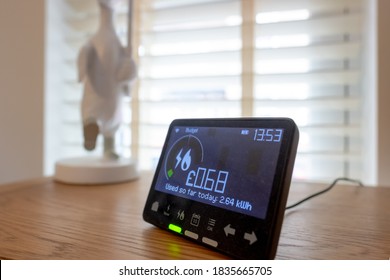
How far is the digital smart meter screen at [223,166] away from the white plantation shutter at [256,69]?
0.50 metres

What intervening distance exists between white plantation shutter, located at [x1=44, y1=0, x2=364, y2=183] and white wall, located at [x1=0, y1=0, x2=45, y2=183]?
148 millimetres

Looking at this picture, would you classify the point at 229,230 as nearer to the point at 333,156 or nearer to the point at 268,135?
the point at 268,135

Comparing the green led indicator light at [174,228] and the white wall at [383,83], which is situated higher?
the white wall at [383,83]

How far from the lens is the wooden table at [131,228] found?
0.29 meters

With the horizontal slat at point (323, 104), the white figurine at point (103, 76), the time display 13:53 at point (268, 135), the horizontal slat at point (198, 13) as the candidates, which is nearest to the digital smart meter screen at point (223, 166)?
the time display 13:53 at point (268, 135)

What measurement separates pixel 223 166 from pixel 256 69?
0.59 meters

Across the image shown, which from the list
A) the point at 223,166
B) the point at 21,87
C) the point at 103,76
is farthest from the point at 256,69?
the point at 21,87

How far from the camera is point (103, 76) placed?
24.0 inches

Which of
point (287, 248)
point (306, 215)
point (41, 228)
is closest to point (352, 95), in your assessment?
point (306, 215)

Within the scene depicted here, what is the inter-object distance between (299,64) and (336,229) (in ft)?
1.92

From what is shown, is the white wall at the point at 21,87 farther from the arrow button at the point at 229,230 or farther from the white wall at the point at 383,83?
the white wall at the point at 383,83

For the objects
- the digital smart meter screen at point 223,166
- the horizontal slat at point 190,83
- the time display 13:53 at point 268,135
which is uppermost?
the horizontal slat at point 190,83

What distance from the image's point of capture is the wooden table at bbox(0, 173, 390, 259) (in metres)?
0.29

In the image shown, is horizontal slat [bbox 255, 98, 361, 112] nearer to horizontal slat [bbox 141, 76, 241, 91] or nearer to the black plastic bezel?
horizontal slat [bbox 141, 76, 241, 91]
